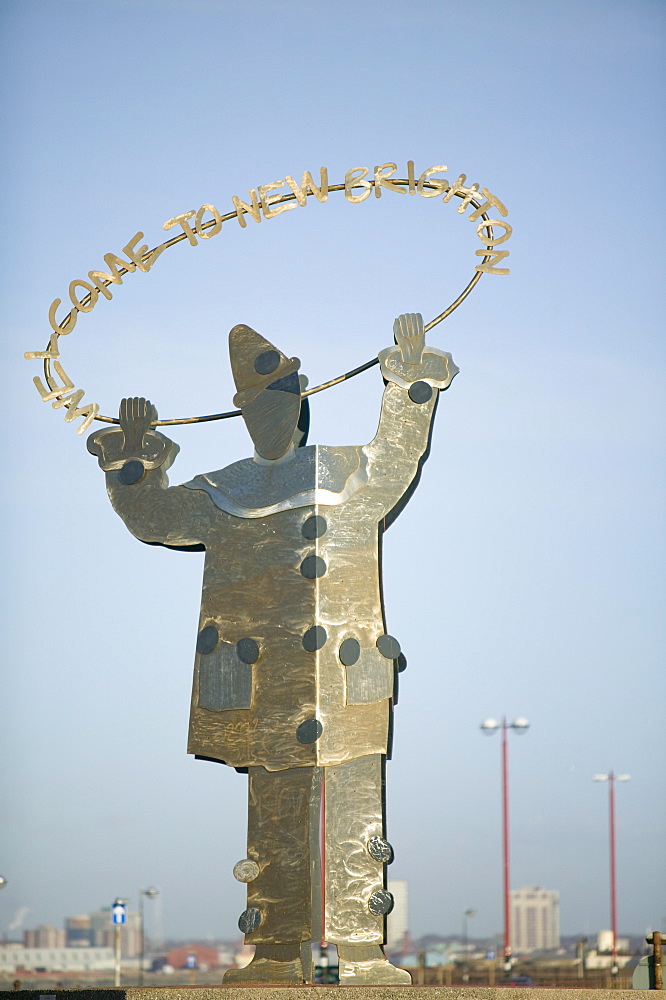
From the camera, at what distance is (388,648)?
1360 cm

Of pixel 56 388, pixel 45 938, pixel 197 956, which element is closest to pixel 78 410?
pixel 56 388

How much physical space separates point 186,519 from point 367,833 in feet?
12.5

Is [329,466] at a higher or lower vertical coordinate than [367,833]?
higher

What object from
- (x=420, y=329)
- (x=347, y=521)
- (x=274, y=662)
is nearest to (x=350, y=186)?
(x=420, y=329)

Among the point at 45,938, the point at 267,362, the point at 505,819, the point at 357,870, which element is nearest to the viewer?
the point at 357,870

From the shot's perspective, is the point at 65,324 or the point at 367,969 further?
the point at 65,324

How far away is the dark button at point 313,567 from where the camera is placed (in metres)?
13.6

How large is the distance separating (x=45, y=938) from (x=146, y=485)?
103522 mm

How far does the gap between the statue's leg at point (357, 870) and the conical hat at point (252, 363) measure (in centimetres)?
415

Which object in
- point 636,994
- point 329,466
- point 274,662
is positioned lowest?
point 636,994

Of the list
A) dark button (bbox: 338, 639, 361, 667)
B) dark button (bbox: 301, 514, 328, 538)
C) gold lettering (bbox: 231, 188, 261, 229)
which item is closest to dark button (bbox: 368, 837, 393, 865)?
dark button (bbox: 338, 639, 361, 667)

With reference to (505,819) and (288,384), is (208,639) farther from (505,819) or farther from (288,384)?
(505,819)

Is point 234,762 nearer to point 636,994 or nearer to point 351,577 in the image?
point 351,577

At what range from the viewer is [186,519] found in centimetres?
1449
